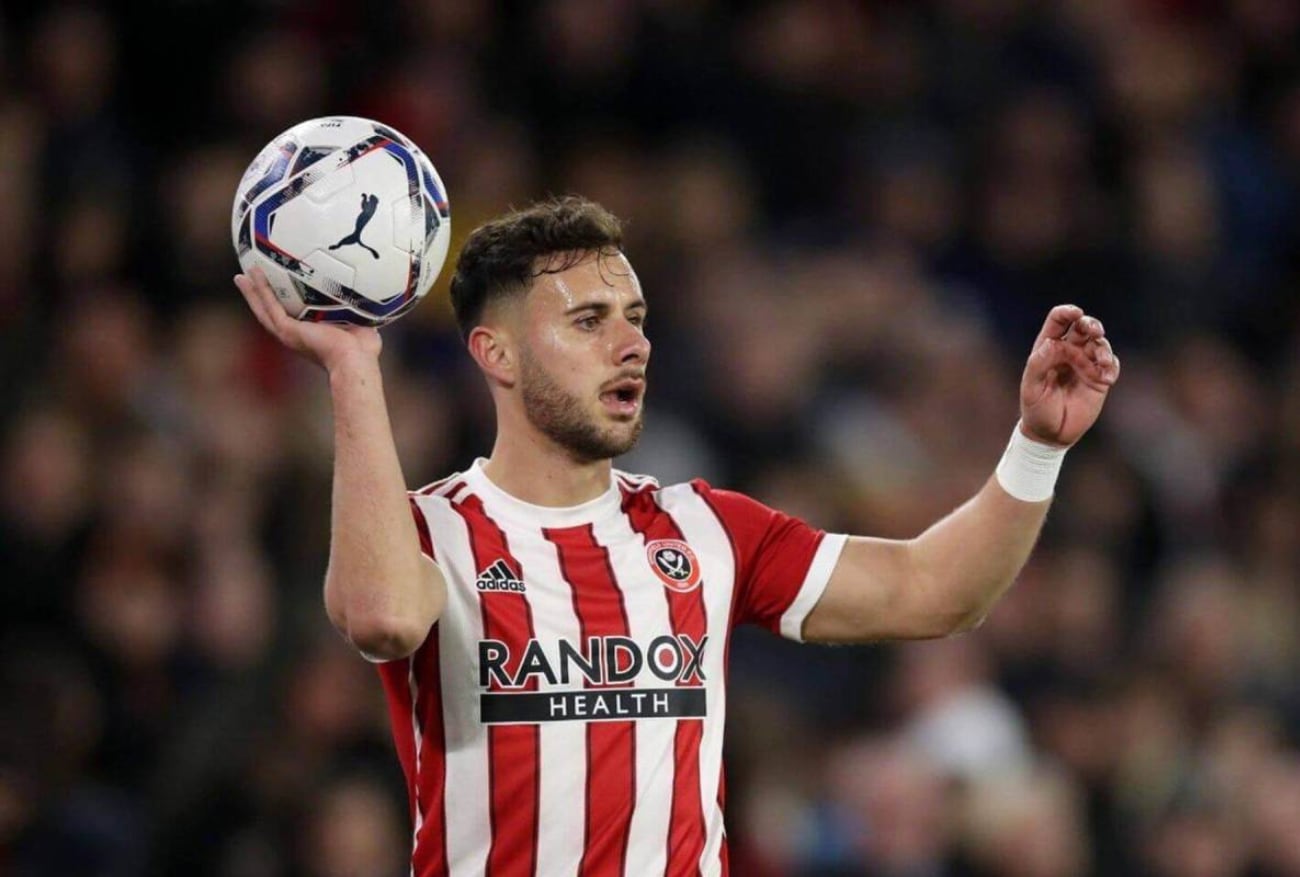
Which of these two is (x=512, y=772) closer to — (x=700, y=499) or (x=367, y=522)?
(x=367, y=522)

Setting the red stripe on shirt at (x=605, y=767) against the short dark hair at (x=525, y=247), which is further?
the short dark hair at (x=525, y=247)

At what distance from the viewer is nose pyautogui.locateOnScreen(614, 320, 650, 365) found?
425 cm

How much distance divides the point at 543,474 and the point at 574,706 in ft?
1.73

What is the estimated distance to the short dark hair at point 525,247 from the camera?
14.2ft

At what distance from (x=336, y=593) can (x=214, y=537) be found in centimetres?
356

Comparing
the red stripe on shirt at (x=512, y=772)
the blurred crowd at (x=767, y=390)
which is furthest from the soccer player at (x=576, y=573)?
the blurred crowd at (x=767, y=390)

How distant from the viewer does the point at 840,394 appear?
9.11 meters

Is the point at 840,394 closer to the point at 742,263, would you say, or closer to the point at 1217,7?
the point at 742,263

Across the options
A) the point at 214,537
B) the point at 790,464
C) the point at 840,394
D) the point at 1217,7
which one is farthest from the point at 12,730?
the point at 1217,7

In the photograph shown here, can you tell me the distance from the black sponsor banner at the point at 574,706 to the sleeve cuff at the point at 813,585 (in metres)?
0.43

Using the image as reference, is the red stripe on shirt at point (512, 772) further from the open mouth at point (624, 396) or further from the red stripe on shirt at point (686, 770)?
the open mouth at point (624, 396)

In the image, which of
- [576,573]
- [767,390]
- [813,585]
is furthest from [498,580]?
[767,390]

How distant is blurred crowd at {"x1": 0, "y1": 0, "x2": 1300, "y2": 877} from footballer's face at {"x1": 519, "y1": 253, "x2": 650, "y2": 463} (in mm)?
2306

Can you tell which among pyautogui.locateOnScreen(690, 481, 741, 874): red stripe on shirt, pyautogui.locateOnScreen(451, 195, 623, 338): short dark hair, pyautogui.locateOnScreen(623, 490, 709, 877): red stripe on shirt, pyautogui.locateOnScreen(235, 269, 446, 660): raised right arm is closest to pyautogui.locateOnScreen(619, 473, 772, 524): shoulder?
pyautogui.locateOnScreen(690, 481, 741, 874): red stripe on shirt
